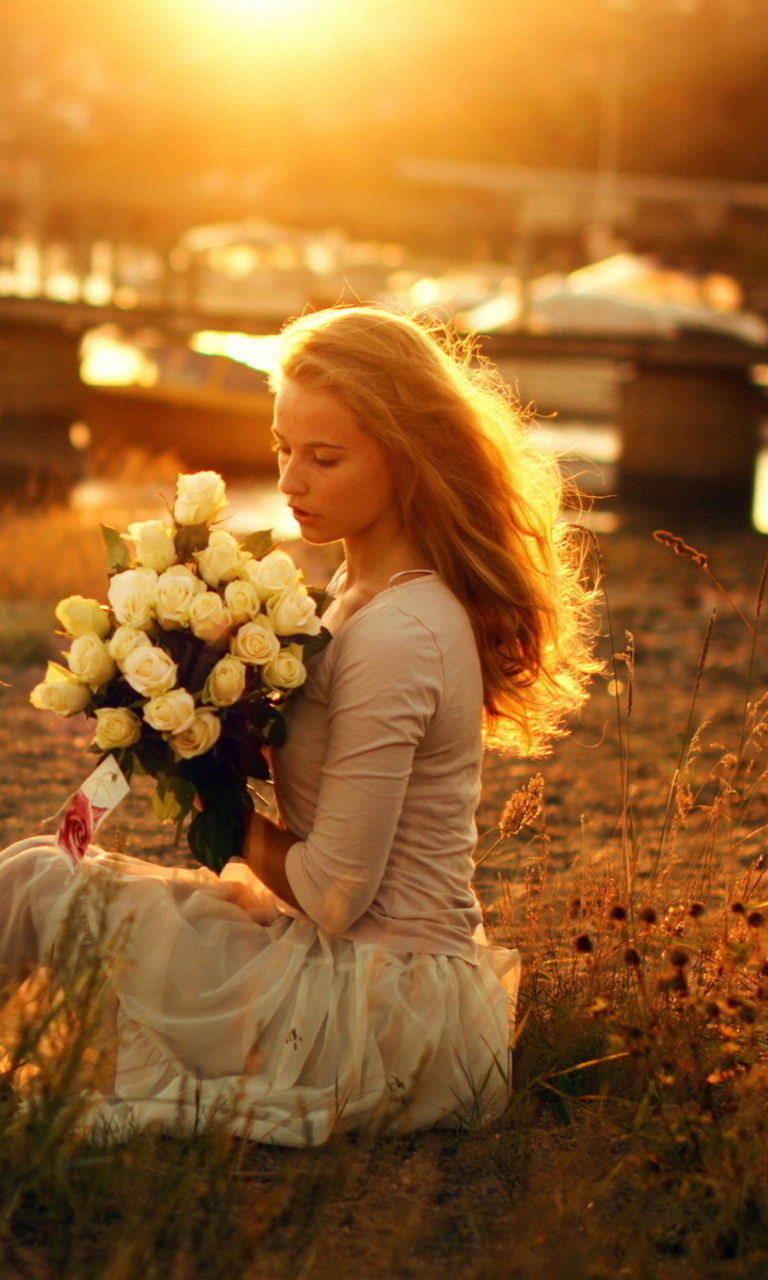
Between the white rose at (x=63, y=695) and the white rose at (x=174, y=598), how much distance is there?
185 millimetres

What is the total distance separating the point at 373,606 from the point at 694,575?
8.01m

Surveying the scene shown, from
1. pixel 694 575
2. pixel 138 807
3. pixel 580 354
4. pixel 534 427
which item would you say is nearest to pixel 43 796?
pixel 138 807

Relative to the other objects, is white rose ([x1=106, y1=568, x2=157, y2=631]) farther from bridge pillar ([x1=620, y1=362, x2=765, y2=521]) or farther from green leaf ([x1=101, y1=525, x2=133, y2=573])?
bridge pillar ([x1=620, y1=362, x2=765, y2=521])

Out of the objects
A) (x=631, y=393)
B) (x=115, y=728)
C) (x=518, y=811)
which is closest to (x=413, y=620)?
(x=115, y=728)

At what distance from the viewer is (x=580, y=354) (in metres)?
14.2

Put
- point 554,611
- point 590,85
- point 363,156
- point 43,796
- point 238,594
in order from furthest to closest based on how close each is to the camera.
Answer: point 590,85 < point 363,156 < point 43,796 < point 554,611 < point 238,594

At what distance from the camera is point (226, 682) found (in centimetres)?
283

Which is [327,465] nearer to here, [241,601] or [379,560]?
[379,560]

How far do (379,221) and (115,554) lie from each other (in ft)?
68.0

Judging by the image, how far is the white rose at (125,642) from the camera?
9.36ft

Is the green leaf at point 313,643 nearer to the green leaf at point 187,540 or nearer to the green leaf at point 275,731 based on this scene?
the green leaf at point 275,731

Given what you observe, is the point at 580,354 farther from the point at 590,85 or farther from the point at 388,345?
the point at 590,85

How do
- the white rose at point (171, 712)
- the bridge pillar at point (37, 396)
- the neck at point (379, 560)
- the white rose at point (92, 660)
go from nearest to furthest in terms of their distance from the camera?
the white rose at point (171, 712) → the white rose at point (92, 660) → the neck at point (379, 560) → the bridge pillar at point (37, 396)

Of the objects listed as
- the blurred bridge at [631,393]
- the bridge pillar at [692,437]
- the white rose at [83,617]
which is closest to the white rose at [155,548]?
the white rose at [83,617]
